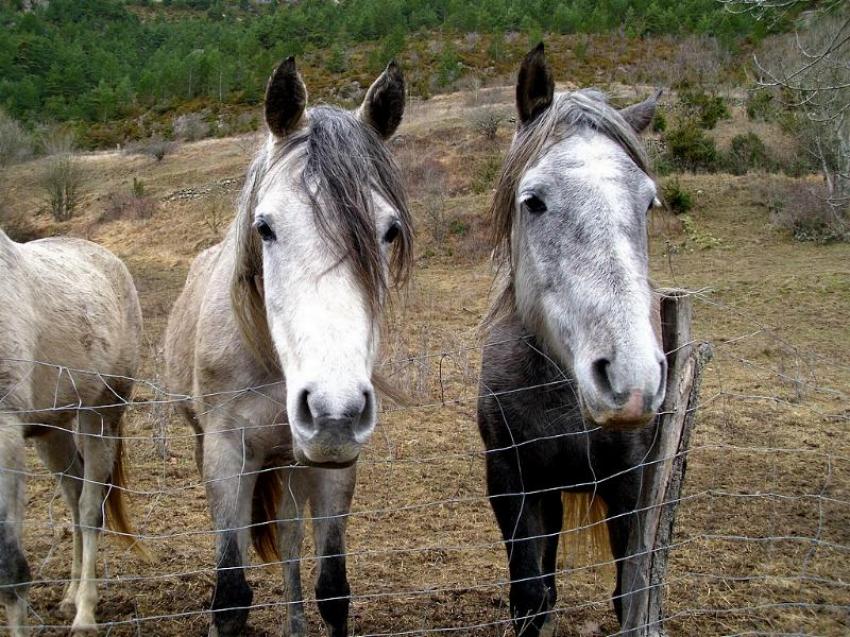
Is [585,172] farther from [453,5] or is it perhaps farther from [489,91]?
[453,5]

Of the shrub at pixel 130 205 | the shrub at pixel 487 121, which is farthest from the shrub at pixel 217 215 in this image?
the shrub at pixel 487 121

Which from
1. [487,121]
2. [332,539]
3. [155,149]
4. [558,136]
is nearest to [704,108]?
[487,121]

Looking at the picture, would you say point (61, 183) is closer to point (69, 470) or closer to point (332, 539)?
point (69, 470)

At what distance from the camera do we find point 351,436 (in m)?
1.73

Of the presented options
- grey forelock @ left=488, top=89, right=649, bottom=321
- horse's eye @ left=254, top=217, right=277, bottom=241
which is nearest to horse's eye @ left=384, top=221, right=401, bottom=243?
horse's eye @ left=254, top=217, right=277, bottom=241

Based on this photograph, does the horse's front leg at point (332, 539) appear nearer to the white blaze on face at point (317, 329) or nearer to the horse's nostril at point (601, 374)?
the white blaze on face at point (317, 329)

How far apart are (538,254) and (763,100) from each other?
24.0 metres

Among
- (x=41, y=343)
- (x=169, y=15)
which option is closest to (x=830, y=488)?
(x=41, y=343)

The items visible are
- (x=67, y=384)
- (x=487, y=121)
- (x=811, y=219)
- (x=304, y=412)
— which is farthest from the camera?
(x=487, y=121)

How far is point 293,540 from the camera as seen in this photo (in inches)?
129

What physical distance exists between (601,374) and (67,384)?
281cm

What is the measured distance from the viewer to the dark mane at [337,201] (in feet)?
6.85

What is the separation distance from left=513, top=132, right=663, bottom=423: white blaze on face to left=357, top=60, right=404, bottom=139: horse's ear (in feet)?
1.82

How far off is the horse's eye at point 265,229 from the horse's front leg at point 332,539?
1.10 metres
